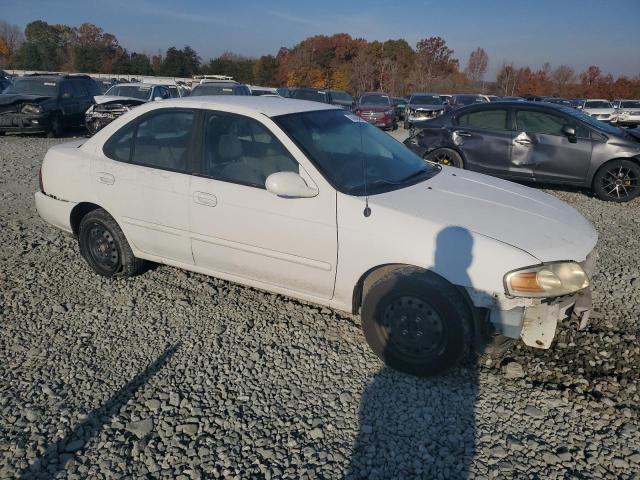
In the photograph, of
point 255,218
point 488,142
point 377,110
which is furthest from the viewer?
point 377,110

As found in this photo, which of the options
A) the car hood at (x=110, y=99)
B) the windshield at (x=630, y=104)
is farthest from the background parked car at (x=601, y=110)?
the car hood at (x=110, y=99)

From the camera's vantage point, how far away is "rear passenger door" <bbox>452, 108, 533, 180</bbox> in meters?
8.12

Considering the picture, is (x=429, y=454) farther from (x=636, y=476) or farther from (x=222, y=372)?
(x=222, y=372)

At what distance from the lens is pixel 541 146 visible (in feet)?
25.9

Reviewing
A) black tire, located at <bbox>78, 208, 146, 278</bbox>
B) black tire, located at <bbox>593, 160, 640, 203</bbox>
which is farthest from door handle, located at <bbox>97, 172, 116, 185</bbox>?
black tire, located at <bbox>593, 160, 640, 203</bbox>

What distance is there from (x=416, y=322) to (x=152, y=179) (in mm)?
2291

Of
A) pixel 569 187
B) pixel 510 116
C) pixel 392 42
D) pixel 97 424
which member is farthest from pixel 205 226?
pixel 392 42

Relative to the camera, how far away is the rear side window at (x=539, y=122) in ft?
25.8

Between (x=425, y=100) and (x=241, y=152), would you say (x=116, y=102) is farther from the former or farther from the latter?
(x=425, y=100)

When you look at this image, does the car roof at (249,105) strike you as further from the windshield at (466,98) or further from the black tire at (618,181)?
the windshield at (466,98)

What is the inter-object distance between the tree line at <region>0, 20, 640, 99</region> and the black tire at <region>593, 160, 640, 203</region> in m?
47.4

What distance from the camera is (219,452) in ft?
8.16

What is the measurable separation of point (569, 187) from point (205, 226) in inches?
296

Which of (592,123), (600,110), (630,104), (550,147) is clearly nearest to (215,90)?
(550,147)
